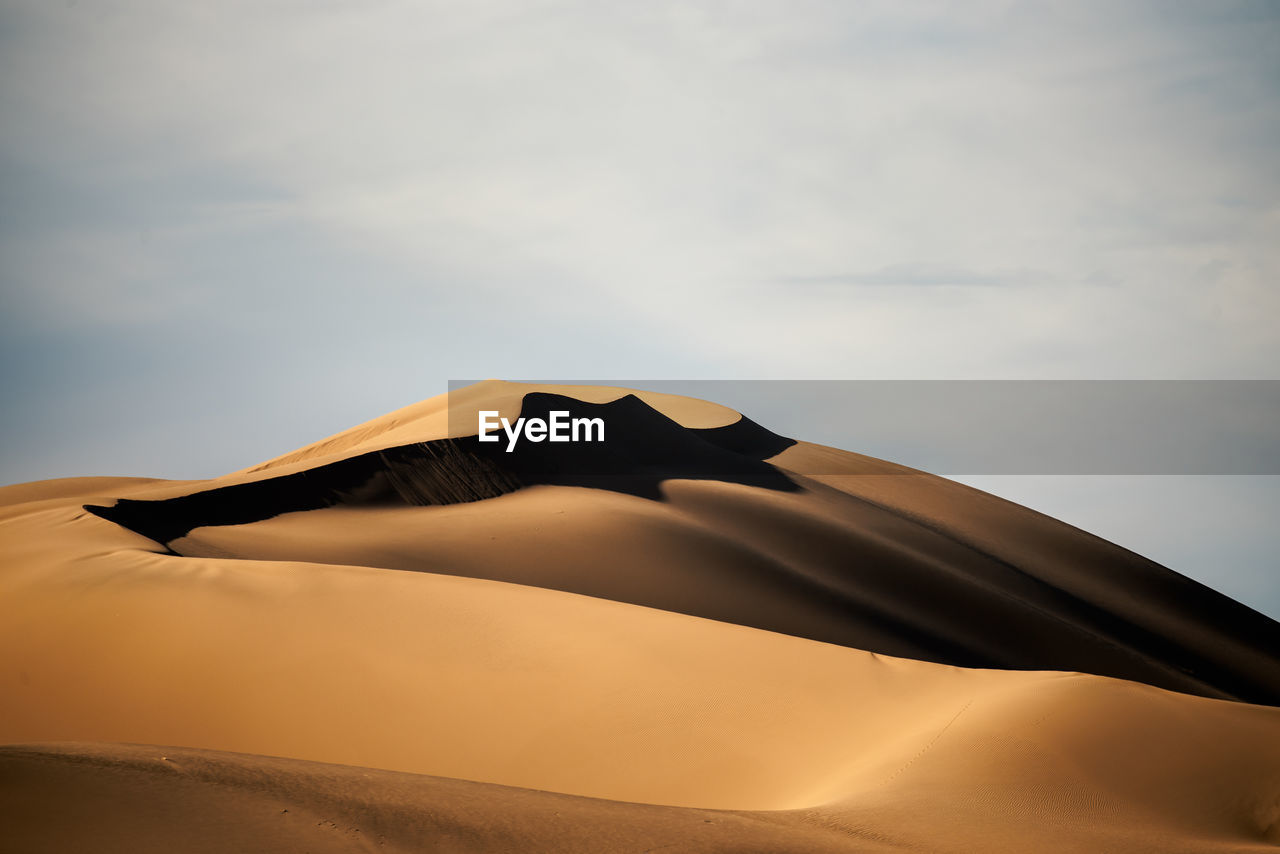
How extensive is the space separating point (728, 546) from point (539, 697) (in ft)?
30.1

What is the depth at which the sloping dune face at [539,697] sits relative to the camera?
14.6 feet

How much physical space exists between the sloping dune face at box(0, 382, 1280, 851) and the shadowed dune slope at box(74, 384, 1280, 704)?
0.10 meters

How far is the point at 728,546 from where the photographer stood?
17062 mm

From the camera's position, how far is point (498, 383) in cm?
3088

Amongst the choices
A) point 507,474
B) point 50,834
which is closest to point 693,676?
point 50,834

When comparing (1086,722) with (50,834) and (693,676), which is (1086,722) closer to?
(693,676)

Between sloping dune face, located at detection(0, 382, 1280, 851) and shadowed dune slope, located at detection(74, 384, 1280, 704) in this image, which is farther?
shadowed dune slope, located at detection(74, 384, 1280, 704)

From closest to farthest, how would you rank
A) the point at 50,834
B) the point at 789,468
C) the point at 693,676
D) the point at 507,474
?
the point at 50,834 → the point at 693,676 → the point at 507,474 → the point at 789,468

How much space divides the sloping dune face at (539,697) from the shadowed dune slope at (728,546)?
0.32 feet

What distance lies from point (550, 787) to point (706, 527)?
1162 cm

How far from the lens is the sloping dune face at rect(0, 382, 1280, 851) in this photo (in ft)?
14.6

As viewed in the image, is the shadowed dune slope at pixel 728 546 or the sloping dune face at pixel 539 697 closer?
the sloping dune face at pixel 539 697

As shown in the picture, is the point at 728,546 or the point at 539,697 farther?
the point at 728,546

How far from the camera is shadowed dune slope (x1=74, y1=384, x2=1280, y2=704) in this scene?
14.8 m
